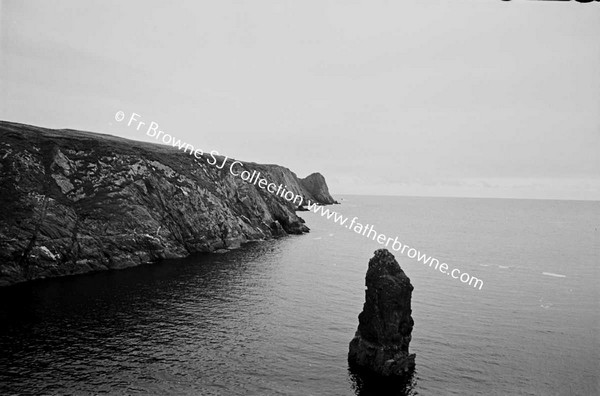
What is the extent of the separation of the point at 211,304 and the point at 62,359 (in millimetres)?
23625

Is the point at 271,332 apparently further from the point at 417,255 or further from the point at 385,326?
the point at 417,255

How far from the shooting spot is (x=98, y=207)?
3410 inches

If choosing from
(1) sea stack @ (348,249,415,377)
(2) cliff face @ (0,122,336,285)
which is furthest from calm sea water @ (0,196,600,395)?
(2) cliff face @ (0,122,336,285)

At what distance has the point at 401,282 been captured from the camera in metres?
43.8

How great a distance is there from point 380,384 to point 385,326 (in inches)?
247

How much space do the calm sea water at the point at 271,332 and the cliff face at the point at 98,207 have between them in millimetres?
8017

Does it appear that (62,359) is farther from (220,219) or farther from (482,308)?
A: (220,219)

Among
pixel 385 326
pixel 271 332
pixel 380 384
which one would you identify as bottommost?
pixel 271 332

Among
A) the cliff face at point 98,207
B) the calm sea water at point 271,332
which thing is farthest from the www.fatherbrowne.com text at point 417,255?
the cliff face at point 98,207

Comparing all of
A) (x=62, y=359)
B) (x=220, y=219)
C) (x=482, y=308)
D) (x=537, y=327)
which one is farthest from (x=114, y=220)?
(x=537, y=327)

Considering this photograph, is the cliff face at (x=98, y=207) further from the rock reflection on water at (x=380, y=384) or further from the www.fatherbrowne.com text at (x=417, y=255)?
the rock reflection on water at (x=380, y=384)

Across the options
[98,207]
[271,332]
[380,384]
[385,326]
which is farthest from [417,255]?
[98,207]

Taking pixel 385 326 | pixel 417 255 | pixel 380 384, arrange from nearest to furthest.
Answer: pixel 380 384 < pixel 385 326 < pixel 417 255

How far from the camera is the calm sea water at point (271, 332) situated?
3741 centimetres
